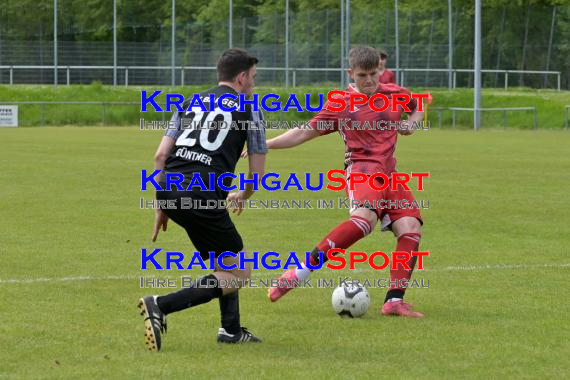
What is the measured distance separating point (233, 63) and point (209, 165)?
24.4 inches

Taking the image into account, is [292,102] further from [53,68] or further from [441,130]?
[53,68]

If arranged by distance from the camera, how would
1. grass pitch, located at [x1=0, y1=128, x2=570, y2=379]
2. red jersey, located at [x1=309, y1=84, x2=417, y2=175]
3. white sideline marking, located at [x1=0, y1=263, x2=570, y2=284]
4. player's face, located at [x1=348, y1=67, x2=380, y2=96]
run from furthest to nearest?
1. white sideline marking, located at [x1=0, y1=263, x2=570, y2=284]
2. red jersey, located at [x1=309, y1=84, x2=417, y2=175]
3. player's face, located at [x1=348, y1=67, x2=380, y2=96]
4. grass pitch, located at [x1=0, y1=128, x2=570, y2=379]

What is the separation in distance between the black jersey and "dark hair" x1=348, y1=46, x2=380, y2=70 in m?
1.40

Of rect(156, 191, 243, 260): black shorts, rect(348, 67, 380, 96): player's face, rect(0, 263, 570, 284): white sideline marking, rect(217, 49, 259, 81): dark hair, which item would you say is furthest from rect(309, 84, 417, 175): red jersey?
rect(0, 263, 570, 284): white sideline marking

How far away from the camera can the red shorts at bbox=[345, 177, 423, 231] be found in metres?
7.85

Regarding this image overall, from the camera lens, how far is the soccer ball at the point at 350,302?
7.79 m

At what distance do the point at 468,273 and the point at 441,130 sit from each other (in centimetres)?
3173

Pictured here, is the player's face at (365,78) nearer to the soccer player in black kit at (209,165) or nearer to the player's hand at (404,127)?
the player's hand at (404,127)

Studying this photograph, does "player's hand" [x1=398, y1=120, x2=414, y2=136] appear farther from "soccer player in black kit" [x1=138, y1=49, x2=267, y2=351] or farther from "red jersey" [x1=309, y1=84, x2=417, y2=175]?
"soccer player in black kit" [x1=138, y1=49, x2=267, y2=351]

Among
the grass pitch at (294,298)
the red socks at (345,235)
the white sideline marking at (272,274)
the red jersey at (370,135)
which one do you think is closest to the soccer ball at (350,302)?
the grass pitch at (294,298)

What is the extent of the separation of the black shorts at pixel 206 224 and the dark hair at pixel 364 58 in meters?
1.80

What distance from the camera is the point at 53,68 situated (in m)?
56.5

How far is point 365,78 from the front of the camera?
789cm

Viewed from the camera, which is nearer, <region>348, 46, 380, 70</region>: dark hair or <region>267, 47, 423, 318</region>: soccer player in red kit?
<region>267, 47, 423, 318</region>: soccer player in red kit
